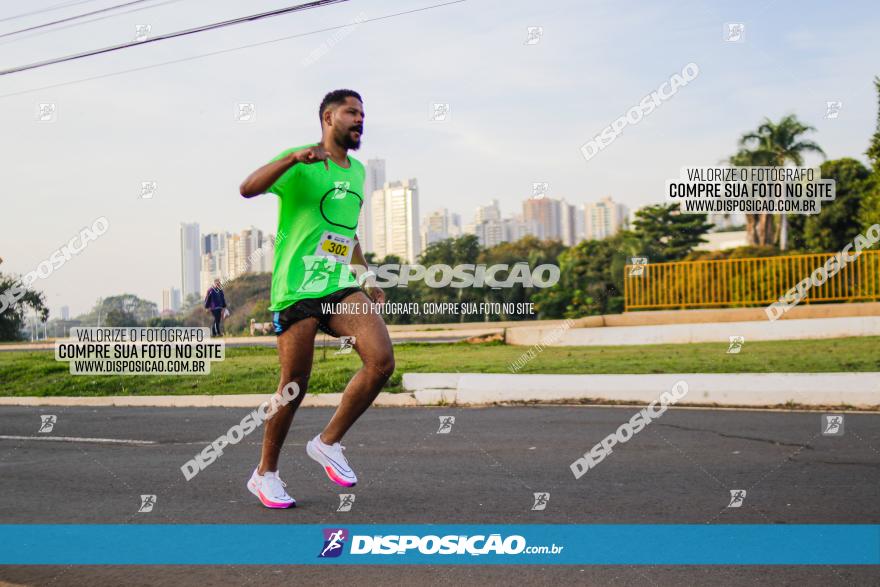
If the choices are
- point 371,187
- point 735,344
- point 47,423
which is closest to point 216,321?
point 47,423

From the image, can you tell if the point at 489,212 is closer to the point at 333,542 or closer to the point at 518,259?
the point at 518,259

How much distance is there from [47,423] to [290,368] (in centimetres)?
614

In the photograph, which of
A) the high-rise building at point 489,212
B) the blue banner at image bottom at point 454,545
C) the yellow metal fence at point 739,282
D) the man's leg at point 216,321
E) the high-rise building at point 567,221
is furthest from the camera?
the high-rise building at point 567,221

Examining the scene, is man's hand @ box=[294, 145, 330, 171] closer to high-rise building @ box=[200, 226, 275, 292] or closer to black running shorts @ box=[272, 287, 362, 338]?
black running shorts @ box=[272, 287, 362, 338]

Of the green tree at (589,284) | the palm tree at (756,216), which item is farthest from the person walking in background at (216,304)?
the palm tree at (756,216)

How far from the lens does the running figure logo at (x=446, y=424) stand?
784cm

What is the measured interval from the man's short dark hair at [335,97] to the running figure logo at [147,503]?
232 centimetres

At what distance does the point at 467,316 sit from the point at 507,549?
3129 centimetres

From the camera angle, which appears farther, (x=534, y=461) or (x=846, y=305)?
(x=846, y=305)

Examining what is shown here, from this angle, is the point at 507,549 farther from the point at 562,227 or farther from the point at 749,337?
the point at 562,227

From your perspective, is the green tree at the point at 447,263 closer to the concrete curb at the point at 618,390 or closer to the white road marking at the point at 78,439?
the concrete curb at the point at 618,390

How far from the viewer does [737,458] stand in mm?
6023

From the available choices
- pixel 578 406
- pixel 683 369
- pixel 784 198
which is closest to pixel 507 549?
pixel 578 406

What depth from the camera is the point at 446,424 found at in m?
8.27
